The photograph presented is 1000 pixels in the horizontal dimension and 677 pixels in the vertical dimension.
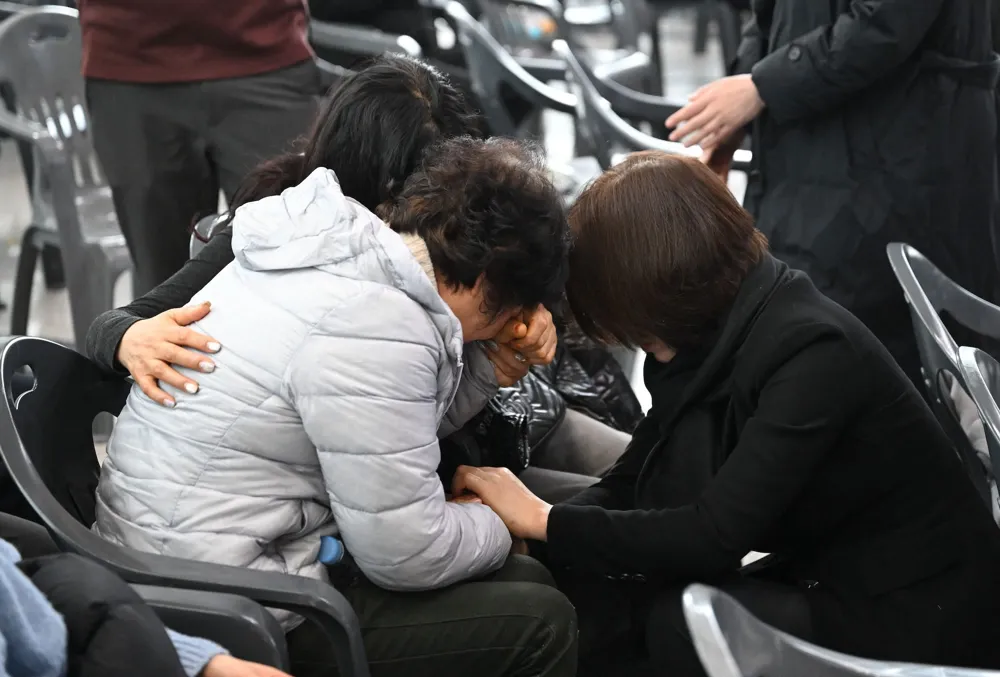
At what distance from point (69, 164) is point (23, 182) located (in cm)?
254

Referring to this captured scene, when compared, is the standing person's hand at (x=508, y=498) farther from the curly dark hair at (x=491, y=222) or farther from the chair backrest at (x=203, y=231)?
the chair backrest at (x=203, y=231)

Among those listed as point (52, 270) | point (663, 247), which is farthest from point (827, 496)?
point (52, 270)

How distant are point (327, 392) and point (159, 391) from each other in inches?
9.0

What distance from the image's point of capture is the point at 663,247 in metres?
1.30

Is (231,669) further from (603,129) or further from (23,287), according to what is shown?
(23,287)

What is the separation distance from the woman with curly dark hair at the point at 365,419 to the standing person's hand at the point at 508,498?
0.08m

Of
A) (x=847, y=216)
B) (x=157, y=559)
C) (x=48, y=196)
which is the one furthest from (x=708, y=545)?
(x=48, y=196)

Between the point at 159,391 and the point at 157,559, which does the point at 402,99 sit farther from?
the point at 157,559

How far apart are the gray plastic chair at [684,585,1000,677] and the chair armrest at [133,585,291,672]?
49 centimetres

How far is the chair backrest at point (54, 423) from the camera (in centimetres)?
122

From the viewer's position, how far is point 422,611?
4.30 feet

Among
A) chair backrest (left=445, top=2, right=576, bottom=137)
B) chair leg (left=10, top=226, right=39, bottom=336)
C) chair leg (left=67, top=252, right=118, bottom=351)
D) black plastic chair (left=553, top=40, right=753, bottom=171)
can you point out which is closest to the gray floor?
chair leg (left=10, top=226, right=39, bottom=336)

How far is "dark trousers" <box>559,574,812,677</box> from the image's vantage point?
1321 mm

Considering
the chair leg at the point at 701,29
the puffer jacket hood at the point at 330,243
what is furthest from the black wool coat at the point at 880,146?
the chair leg at the point at 701,29
